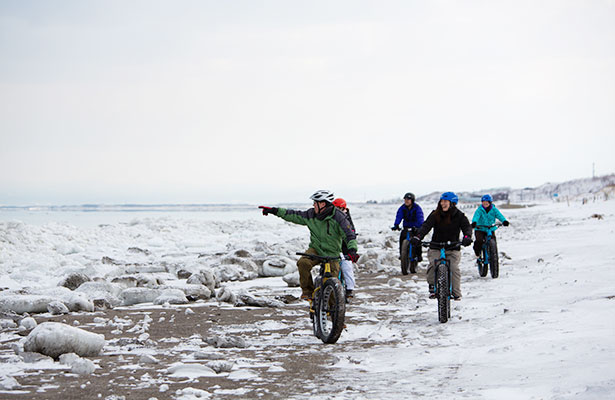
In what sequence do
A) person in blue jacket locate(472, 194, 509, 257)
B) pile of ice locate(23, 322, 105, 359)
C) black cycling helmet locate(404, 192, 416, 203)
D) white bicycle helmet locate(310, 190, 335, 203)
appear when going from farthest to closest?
black cycling helmet locate(404, 192, 416, 203) < person in blue jacket locate(472, 194, 509, 257) < white bicycle helmet locate(310, 190, 335, 203) < pile of ice locate(23, 322, 105, 359)

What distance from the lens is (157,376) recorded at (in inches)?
217

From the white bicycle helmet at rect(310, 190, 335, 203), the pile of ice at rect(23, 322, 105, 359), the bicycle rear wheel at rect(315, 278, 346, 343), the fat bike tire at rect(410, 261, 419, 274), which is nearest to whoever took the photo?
the pile of ice at rect(23, 322, 105, 359)

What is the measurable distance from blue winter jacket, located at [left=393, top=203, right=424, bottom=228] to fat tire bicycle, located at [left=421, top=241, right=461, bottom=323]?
5364 mm

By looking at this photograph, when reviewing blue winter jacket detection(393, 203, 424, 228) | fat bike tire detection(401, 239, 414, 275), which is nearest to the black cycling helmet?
blue winter jacket detection(393, 203, 424, 228)

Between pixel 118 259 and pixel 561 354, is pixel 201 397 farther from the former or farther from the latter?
pixel 118 259

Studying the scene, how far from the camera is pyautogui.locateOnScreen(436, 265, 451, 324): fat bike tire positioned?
8.14 meters

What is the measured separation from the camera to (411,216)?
14.4 meters

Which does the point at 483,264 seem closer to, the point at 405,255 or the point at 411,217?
the point at 405,255

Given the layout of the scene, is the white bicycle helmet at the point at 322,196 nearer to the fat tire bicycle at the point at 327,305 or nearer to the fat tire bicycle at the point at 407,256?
the fat tire bicycle at the point at 327,305

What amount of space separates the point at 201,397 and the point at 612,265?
9.82 m

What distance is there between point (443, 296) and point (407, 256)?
19.6 ft

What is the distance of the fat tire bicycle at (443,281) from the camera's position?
8156 mm

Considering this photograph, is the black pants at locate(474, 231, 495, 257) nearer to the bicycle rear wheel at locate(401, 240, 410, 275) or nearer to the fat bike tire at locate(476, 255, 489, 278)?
the fat bike tire at locate(476, 255, 489, 278)

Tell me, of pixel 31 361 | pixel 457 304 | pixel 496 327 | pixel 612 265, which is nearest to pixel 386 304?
pixel 457 304
